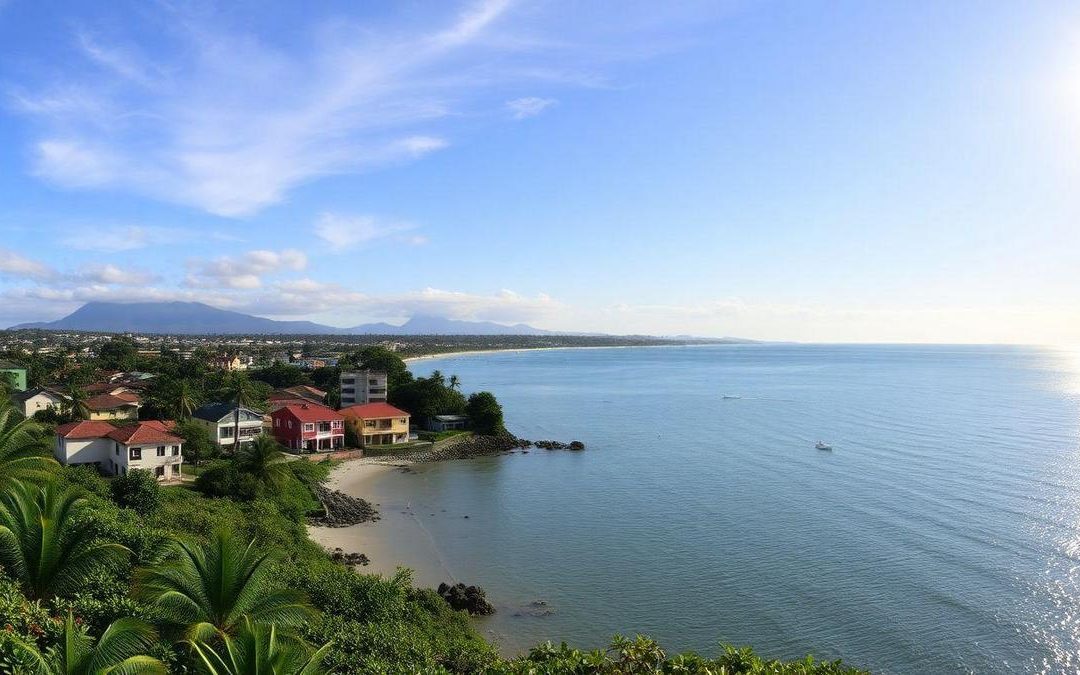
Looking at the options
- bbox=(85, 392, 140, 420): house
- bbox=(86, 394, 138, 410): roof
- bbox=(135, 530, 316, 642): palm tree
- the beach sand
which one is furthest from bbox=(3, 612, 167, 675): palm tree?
bbox=(86, 394, 138, 410): roof

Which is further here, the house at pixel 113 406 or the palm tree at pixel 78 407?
the house at pixel 113 406

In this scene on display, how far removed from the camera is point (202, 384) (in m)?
73.4

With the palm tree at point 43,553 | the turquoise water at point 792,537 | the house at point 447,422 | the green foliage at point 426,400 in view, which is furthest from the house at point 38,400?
the palm tree at point 43,553

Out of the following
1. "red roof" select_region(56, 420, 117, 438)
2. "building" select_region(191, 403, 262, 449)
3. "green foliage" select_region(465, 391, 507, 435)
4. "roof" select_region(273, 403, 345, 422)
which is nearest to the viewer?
"red roof" select_region(56, 420, 117, 438)

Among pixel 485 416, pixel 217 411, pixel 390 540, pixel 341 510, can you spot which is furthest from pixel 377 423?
pixel 390 540

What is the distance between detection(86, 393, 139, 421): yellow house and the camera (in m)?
55.8

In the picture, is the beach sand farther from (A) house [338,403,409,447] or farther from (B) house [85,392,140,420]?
(B) house [85,392,140,420]

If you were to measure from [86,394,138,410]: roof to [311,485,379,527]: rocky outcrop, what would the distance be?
2800cm

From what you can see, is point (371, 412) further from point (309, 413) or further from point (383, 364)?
point (383, 364)

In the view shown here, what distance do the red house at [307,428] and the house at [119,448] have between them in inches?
527

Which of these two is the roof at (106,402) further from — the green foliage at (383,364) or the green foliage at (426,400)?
the green foliage at (383,364)

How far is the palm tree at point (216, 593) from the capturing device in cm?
1080

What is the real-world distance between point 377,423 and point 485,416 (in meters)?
11.6

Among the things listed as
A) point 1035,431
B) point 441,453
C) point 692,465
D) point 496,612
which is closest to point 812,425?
point 1035,431
